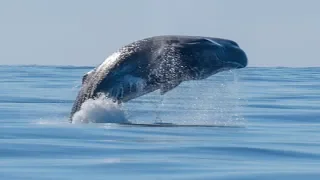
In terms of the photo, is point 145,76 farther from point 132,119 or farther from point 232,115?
point 232,115

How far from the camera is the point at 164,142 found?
54.9ft

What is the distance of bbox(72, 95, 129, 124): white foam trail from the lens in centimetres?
1955

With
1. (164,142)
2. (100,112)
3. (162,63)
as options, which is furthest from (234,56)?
(164,142)

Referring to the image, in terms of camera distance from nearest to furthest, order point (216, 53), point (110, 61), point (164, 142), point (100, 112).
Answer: point (164, 142) → point (216, 53) → point (110, 61) → point (100, 112)

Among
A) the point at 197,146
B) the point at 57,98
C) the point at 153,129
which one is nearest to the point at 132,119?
the point at 153,129

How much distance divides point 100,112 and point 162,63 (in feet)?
5.19

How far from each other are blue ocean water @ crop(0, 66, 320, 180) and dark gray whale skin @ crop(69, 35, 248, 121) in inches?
13.6

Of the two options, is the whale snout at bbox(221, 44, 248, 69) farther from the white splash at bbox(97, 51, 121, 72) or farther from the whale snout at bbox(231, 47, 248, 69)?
the white splash at bbox(97, 51, 121, 72)

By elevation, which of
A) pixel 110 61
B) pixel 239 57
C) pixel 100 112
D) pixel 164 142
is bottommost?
pixel 100 112

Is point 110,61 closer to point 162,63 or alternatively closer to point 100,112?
point 162,63

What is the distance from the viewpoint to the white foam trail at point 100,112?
64.1 feet

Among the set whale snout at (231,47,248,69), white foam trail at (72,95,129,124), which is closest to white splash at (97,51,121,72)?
white foam trail at (72,95,129,124)

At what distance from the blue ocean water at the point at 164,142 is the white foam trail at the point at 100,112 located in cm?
2

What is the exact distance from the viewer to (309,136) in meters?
18.9
